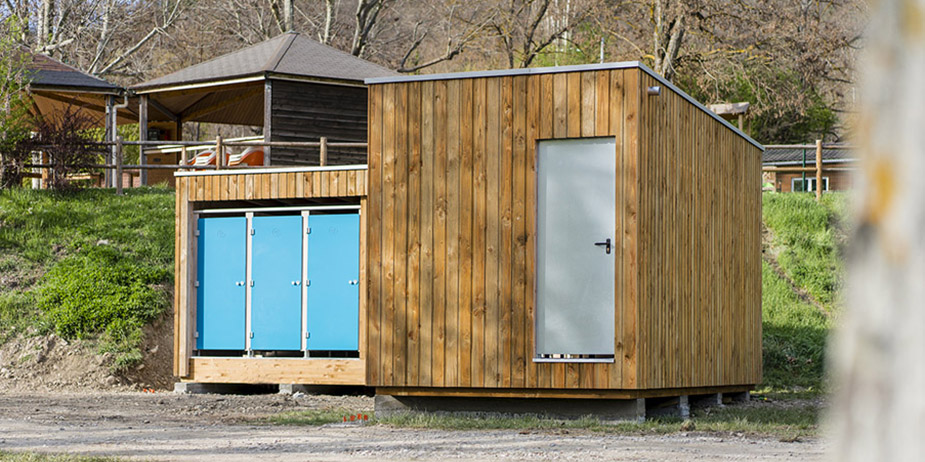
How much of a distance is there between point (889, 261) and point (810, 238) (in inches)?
808

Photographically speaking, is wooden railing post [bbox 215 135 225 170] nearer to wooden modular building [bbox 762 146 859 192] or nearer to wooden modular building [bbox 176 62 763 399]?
wooden modular building [bbox 176 62 763 399]

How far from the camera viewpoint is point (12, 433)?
8414 millimetres

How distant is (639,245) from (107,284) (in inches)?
409

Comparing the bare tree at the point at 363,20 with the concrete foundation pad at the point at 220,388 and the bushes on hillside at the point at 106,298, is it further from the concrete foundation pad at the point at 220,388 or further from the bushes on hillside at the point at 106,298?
the concrete foundation pad at the point at 220,388

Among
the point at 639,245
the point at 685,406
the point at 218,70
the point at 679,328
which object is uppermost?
the point at 218,70

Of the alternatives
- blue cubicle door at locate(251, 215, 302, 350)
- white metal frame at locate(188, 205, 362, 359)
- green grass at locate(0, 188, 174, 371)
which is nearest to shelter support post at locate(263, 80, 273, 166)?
green grass at locate(0, 188, 174, 371)

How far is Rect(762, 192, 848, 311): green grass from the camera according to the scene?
1945 centimetres

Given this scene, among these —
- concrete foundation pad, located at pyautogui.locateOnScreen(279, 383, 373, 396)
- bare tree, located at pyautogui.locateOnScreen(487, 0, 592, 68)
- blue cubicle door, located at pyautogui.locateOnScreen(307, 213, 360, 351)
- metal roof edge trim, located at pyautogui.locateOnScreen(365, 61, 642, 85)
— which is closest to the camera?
metal roof edge trim, located at pyautogui.locateOnScreen(365, 61, 642, 85)

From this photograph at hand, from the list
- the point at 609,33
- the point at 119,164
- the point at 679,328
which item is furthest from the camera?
the point at 609,33

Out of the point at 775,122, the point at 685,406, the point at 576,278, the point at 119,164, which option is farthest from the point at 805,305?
the point at 775,122

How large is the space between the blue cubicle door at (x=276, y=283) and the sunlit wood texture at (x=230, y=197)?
12.2 inches

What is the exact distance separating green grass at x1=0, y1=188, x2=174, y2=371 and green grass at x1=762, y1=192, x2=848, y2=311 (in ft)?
35.7

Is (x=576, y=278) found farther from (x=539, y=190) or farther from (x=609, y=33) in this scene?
(x=609, y=33)

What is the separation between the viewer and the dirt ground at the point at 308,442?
7.20 metres
